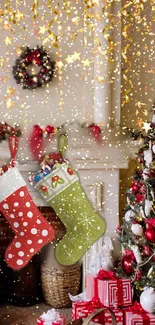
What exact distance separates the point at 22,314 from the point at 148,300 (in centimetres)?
128

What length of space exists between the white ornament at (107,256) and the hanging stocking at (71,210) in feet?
0.42

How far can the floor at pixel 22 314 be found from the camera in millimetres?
3729

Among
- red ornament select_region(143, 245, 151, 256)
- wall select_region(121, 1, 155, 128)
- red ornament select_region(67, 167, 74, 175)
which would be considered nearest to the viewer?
red ornament select_region(143, 245, 151, 256)

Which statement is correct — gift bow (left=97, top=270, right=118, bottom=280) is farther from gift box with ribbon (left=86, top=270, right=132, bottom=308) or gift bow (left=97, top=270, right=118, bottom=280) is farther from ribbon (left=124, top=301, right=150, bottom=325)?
ribbon (left=124, top=301, right=150, bottom=325)

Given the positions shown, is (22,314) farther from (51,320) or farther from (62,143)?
(62,143)

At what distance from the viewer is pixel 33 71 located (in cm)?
377

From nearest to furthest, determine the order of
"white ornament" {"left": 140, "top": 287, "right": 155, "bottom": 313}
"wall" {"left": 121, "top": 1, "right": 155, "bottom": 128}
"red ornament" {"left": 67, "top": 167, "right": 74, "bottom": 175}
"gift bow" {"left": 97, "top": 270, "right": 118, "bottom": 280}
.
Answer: "white ornament" {"left": 140, "top": 287, "right": 155, "bottom": 313}
"gift bow" {"left": 97, "top": 270, "right": 118, "bottom": 280}
"red ornament" {"left": 67, "top": 167, "right": 74, "bottom": 175}
"wall" {"left": 121, "top": 1, "right": 155, "bottom": 128}

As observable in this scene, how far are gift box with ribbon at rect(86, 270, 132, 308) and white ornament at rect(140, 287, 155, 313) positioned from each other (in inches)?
8.6

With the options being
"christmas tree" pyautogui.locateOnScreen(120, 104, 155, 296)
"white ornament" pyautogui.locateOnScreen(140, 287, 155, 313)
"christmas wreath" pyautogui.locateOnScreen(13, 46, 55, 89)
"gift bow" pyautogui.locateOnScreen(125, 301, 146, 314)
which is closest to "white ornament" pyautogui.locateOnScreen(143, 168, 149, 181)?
"christmas tree" pyautogui.locateOnScreen(120, 104, 155, 296)

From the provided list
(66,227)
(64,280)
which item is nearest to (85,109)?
(66,227)

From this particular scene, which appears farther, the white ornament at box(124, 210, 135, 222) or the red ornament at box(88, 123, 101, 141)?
the red ornament at box(88, 123, 101, 141)

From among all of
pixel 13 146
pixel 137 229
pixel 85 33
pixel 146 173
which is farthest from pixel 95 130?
pixel 137 229

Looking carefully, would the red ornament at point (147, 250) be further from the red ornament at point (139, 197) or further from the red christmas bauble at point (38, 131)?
the red christmas bauble at point (38, 131)

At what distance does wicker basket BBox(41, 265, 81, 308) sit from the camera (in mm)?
3953
